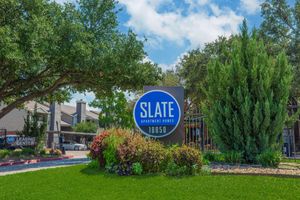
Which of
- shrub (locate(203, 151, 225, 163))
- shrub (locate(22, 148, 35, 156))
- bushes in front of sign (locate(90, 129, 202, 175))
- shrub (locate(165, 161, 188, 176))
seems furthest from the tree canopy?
shrub (locate(165, 161, 188, 176))

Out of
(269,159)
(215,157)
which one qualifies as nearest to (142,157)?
(215,157)

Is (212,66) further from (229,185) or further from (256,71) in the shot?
(229,185)

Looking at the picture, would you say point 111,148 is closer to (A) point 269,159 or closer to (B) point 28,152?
(A) point 269,159

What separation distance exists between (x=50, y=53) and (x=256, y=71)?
12.2m

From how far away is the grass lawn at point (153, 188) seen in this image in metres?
7.07

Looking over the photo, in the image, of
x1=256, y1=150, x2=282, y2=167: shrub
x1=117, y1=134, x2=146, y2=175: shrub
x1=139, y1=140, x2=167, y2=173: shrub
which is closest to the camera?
x1=139, y1=140, x2=167, y2=173: shrub

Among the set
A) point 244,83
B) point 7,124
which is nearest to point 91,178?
point 244,83

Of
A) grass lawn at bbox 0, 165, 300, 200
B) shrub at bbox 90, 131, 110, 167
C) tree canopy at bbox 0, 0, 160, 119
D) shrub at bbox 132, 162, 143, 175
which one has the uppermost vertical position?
tree canopy at bbox 0, 0, 160, 119

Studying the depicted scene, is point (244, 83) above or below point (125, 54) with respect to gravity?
below

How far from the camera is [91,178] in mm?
9633

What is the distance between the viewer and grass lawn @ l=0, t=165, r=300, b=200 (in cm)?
707

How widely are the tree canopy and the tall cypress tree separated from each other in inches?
381

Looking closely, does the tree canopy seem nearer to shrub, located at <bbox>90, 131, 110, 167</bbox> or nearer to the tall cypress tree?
shrub, located at <bbox>90, 131, 110, 167</bbox>

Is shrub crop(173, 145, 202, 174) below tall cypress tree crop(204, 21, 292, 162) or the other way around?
below
